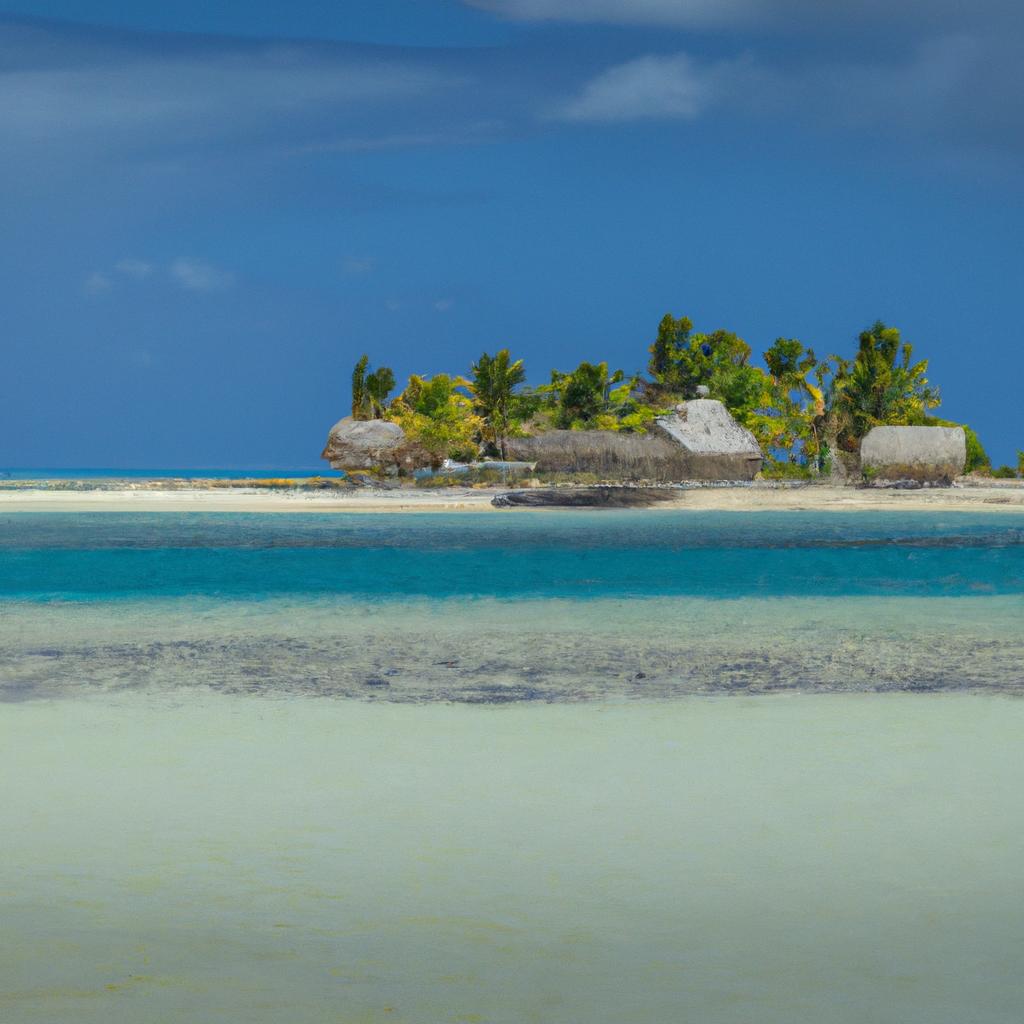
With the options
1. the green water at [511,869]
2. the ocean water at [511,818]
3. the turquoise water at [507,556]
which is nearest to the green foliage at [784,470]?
the turquoise water at [507,556]

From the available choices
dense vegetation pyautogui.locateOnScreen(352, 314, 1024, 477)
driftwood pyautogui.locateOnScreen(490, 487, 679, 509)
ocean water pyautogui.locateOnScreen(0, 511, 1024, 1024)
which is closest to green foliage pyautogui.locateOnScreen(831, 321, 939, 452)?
dense vegetation pyautogui.locateOnScreen(352, 314, 1024, 477)

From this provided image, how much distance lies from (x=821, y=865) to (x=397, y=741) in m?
2.26

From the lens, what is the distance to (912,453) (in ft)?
122

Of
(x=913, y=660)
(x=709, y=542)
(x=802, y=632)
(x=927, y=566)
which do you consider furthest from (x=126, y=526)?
(x=913, y=660)

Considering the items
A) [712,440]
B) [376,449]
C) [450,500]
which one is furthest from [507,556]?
[712,440]

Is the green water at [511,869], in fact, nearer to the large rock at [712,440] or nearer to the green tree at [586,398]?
the large rock at [712,440]

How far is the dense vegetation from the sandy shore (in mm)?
5452

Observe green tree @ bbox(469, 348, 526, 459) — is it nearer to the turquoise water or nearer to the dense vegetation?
the dense vegetation

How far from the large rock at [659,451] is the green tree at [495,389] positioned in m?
2.22

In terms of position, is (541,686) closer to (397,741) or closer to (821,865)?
(397,741)

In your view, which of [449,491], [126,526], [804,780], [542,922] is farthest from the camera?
[449,491]

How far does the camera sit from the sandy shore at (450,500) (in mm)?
29250

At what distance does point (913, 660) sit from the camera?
26.1ft

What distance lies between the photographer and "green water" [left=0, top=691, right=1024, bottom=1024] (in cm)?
283
